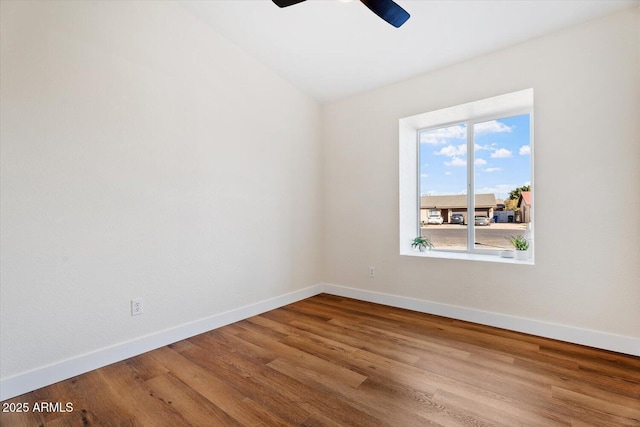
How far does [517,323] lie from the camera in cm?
256

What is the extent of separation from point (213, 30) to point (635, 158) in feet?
11.5

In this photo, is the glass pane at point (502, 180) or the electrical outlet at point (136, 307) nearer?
the electrical outlet at point (136, 307)

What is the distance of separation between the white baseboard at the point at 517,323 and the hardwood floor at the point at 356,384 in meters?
0.08

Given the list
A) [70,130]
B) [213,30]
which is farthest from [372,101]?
[70,130]

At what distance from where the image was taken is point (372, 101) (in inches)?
138

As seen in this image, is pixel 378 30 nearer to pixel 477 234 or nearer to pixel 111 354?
pixel 477 234

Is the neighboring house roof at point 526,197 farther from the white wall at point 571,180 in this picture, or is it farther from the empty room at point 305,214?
the white wall at point 571,180

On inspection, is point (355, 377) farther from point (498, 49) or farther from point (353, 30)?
point (498, 49)

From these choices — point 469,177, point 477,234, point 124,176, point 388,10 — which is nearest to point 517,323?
point 477,234

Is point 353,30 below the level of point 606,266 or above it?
above

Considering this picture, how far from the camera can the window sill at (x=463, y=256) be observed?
2.69 metres

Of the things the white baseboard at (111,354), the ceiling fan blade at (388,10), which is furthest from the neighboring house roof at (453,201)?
the white baseboard at (111,354)

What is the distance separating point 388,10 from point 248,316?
9.11 ft

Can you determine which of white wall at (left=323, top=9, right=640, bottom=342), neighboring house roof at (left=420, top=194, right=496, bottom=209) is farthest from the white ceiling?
neighboring house roof at (left=420, top=194, right=496, bottom=209)
